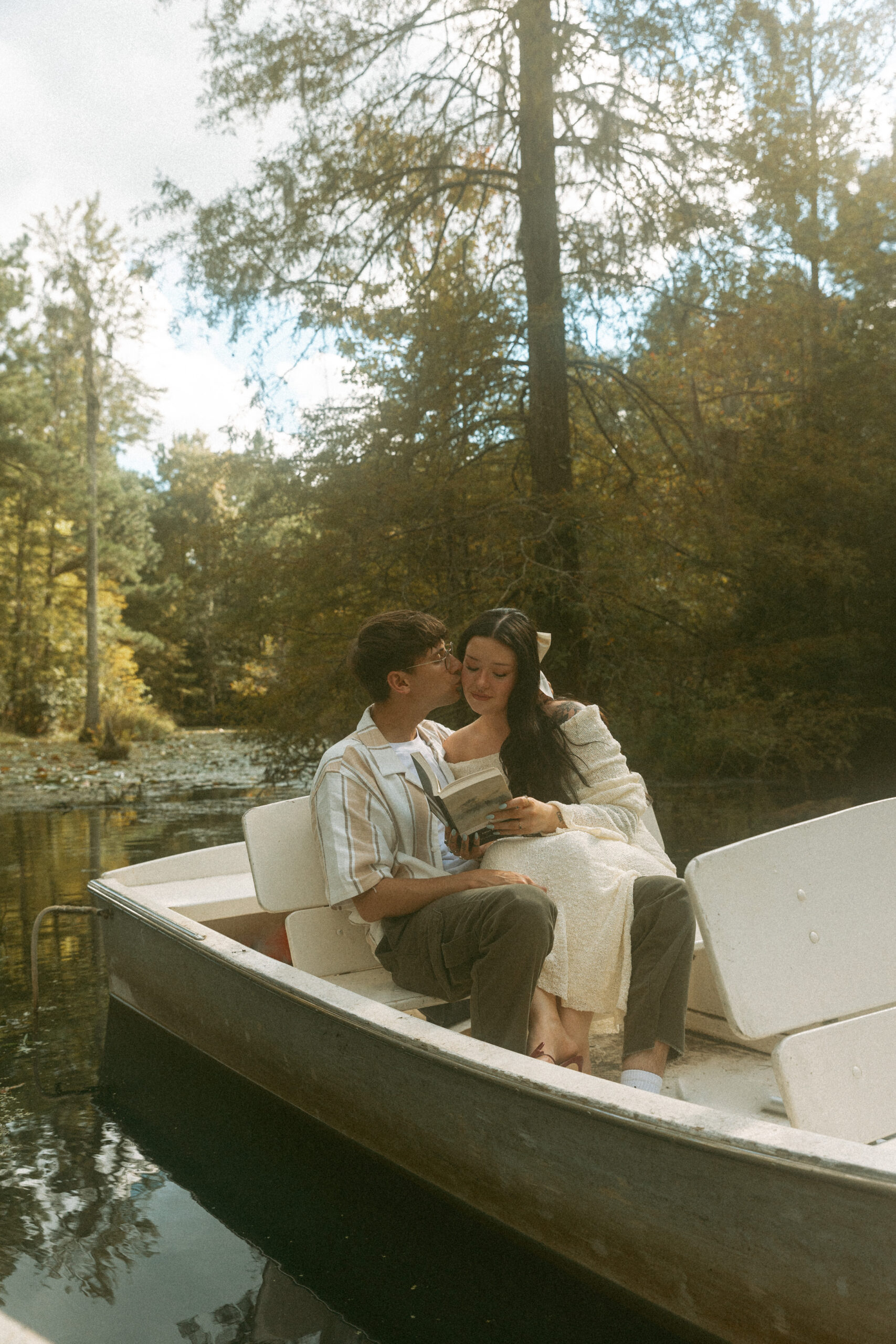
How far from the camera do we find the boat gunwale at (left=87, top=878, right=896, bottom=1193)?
168cm

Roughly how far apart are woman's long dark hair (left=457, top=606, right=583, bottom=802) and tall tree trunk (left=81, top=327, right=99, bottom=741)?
1826 cm

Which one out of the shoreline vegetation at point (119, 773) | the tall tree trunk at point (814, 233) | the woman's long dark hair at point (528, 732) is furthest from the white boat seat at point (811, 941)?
the tall tree trunk at point (814, 233)

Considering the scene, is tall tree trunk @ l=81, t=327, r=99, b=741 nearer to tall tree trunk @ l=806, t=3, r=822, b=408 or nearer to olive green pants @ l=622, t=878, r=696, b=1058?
tall tree trunk @ l=806, t=3, r=822, b=408

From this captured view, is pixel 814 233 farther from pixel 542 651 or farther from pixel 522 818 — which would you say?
pixel 522 818

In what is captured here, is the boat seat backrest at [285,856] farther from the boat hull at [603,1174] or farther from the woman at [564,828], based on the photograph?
the woman at [564,828]

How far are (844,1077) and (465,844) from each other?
1.00 metres

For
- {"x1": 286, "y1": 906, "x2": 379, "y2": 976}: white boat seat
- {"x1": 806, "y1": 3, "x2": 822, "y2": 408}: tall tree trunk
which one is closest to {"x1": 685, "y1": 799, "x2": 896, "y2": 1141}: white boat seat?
{"x1": 286, "y1": 906, "x2": 379, "y2": 976}: white boat seat

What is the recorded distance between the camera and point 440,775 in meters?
2.96

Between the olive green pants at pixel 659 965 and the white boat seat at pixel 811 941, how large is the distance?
11.0 inches

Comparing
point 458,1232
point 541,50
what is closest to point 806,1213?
point 458,1232

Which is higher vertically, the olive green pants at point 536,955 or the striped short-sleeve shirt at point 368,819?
the striped short-sleeve shirt at point 368,819

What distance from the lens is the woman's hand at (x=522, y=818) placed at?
262 cm

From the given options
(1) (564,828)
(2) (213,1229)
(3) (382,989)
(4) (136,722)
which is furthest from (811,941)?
(4) (136,722)

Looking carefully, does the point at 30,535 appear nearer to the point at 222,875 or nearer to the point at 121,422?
the point at 121,422
